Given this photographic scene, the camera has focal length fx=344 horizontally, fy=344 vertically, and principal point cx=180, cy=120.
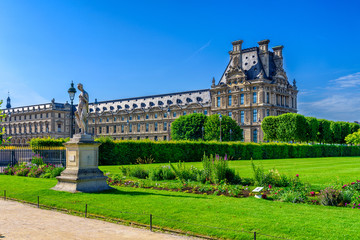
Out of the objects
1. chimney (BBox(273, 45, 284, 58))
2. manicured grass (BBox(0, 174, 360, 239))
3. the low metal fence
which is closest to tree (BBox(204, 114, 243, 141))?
chimney (BBox(273, 45, 284, 58))

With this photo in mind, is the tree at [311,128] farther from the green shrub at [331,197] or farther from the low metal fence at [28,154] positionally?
the green shrub at [331,197]

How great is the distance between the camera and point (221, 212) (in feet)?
30.4

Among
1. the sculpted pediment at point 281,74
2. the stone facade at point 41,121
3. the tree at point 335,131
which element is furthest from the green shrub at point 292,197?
the stone facade at point 41,121

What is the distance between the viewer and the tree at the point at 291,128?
2682 inches

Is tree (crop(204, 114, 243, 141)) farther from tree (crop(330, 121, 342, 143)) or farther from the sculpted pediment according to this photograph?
tree (crop(330, 121, 342, 143))

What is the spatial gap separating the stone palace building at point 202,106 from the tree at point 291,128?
7899mm

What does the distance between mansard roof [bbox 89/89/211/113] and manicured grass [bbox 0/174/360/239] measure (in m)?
83.0

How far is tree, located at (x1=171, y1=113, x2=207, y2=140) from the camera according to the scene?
7288 cm

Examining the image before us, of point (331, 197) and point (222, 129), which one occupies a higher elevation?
point (222, 129)

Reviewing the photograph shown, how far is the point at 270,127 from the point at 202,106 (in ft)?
86.3

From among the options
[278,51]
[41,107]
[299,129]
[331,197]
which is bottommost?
[331,197]

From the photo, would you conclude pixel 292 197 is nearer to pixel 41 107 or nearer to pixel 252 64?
pixel 252 64

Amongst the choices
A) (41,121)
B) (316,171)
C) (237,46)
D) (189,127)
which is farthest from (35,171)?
(41,121)

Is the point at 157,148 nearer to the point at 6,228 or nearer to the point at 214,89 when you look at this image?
the point at 6,228
